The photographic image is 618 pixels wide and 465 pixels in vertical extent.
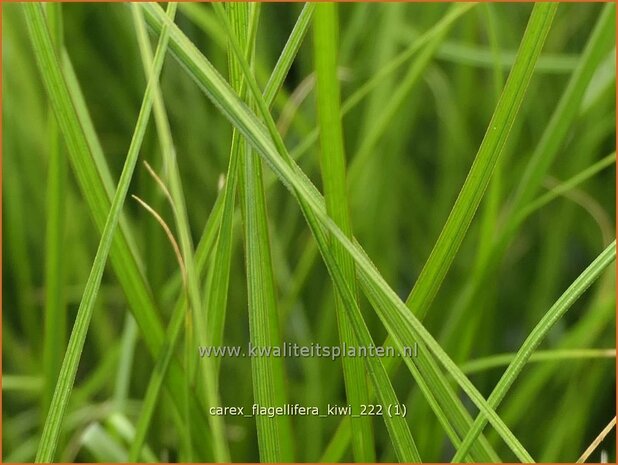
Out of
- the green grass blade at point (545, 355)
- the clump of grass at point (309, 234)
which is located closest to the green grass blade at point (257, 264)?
the clump of grass at point (309, 234)

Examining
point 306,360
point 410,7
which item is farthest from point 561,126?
point 410,7

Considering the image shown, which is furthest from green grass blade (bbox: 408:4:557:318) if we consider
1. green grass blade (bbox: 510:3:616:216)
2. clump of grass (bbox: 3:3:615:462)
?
green grass blade (bbox: 510:3:616:216)

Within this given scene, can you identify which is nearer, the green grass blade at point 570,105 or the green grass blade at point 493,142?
the green grass blade at point 493,142

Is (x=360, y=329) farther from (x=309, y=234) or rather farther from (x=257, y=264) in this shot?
(x=309, y=234)

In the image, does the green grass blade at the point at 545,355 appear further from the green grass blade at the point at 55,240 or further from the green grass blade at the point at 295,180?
the green grass blade at the point at 55,240

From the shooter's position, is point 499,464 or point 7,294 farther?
point 7,294

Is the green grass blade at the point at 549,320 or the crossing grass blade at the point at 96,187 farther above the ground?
the crossing grass blade at the point at 96,187

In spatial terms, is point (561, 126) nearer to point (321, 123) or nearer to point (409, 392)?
point (321, 123)

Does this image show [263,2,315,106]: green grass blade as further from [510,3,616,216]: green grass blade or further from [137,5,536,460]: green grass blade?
[510,3,616,216]: green grass blade
